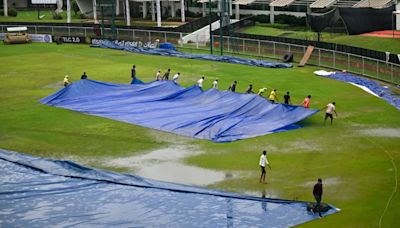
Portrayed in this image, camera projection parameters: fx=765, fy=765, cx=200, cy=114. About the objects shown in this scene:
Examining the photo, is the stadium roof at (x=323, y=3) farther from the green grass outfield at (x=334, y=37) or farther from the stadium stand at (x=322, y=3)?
the green grass outfield at (x=334, y=37)

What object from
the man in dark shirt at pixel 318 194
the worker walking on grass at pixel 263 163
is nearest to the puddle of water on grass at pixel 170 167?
the worker walking on grass at pixel 263 163

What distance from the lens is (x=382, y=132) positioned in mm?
A: 39031

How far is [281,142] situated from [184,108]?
8.72m

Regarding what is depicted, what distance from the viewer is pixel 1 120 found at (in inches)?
1769

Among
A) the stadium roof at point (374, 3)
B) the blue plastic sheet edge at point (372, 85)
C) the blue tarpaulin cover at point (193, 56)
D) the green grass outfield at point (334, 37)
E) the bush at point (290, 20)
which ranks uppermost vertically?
the stadium roof at point (374, 3)

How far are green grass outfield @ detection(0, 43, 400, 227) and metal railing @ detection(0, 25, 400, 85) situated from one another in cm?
230

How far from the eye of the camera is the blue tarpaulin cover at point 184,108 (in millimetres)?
40062

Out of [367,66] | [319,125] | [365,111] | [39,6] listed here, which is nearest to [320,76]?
[367,66]

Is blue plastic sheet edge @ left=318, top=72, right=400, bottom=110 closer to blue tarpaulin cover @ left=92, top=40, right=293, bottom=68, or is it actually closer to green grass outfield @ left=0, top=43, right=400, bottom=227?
green grass outfield @ left=0, top=43, right=400, bottom=227

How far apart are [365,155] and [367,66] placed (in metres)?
22.8

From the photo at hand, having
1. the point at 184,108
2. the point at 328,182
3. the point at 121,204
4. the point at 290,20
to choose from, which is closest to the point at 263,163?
the point at 328,182

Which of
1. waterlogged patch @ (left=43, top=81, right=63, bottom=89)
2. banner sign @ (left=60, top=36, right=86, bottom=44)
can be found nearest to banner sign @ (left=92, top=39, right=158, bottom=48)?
banner sign @ (left=60, top=36, right=86, bottom=44)

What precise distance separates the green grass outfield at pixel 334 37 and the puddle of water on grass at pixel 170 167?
34730mm

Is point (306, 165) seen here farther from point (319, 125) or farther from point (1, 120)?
point (1, 120)
